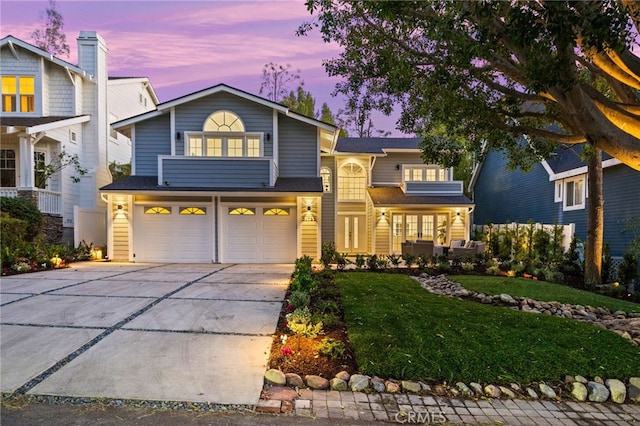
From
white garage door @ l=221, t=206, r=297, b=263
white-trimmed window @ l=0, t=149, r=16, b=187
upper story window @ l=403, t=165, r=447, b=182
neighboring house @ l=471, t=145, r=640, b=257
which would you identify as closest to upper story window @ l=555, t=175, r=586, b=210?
neighboring house @ l=471, t=145, r=640, b=257

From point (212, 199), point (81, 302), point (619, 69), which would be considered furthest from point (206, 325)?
point (212, 199)

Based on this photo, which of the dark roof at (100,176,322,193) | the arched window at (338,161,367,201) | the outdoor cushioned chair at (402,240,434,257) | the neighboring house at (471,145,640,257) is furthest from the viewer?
the arched window at (338,161,367,201)

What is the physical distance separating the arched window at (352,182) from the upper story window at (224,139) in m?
4.89

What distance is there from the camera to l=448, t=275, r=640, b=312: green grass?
23.1ft

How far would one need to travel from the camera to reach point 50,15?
885 inches

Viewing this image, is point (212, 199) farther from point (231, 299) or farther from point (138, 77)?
point (138, 77)

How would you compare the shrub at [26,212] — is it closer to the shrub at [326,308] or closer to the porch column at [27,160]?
the porch column at [27,160]

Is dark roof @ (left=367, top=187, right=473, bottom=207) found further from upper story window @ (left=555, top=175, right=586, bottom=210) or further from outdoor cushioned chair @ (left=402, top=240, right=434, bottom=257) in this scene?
upper story window @ (left=555, top=175, right=586, bottom=210)

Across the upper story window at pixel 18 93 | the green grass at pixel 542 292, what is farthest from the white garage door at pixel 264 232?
the upper story window at pixel 18 93

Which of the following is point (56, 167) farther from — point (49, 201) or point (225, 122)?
point (225, 122)

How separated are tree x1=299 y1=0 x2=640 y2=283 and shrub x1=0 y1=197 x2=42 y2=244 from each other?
10.9m

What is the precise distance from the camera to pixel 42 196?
1290cm

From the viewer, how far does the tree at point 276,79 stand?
26422mm
